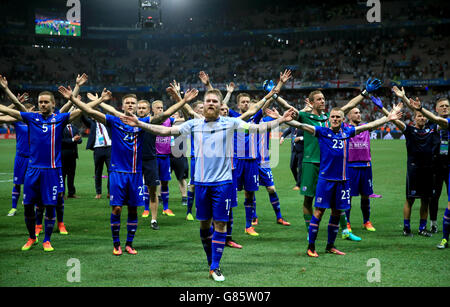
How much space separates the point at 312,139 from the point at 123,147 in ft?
10.2

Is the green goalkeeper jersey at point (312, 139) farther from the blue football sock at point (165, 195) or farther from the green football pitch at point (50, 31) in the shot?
the green football pitch at point (50, 31)

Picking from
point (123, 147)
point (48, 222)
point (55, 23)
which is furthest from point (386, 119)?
point (55, 23)

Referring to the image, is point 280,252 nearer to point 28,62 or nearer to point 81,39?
point 28,62

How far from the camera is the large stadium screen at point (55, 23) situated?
181ft

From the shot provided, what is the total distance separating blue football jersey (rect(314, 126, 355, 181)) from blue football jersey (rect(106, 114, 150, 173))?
8.87 feet

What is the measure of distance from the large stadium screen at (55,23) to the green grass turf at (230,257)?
1992 inches

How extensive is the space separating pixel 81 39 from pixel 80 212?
186 ft

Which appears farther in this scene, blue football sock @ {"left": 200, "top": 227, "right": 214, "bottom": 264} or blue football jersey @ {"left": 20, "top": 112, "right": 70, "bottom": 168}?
blue football jersey @ {"left": 20, "top": 112, "right": 70, "bottom": 168}

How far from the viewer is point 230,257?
6805 mm

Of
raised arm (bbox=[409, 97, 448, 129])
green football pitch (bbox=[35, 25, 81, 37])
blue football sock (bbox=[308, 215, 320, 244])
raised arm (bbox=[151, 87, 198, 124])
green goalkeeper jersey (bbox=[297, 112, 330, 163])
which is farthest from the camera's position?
green football pitch (bbox=[35, 25, 81, 37])

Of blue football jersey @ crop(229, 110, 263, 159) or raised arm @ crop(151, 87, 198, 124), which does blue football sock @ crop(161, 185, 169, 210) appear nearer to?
blue football jersey @ crop(229, 110, 263, 159)

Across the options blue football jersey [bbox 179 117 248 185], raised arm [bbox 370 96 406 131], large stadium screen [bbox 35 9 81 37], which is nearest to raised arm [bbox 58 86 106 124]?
blue football jersey [bbox 179 117 248 185]

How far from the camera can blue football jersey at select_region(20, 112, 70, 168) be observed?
7082 mm
